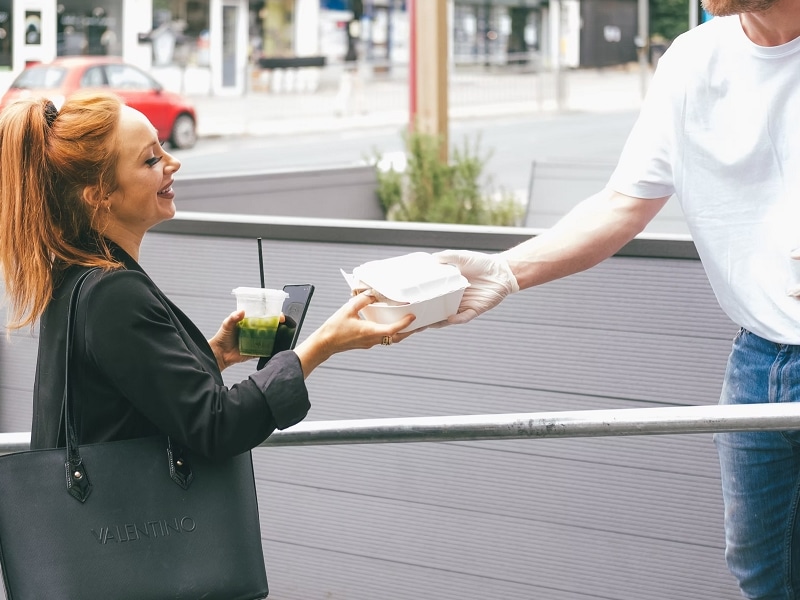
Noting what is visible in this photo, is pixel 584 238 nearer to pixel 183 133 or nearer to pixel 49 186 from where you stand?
pixel 49 186

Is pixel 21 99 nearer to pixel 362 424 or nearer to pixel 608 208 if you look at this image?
pixel 362 424

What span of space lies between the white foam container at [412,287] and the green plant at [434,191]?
464 centimetres

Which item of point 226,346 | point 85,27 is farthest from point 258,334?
point 85,27

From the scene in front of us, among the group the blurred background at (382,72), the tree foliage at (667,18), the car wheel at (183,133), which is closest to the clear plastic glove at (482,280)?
the blurred background at (382,72)

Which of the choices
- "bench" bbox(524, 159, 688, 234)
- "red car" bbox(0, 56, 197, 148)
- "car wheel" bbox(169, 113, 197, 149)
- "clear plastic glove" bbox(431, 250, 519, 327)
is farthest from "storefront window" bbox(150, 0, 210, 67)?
"clear plastic glove" bbox(431, 250, 519, 327)

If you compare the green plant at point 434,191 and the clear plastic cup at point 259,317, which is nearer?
the clear plastic cup at point 259,317

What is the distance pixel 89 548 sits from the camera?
1598mm

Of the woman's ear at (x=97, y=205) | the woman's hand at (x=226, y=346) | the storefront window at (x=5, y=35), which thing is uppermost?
the storefront window at (x=5, y=35)

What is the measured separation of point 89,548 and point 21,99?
70 centimetres

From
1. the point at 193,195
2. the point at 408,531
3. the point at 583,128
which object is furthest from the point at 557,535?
the point at 583,128

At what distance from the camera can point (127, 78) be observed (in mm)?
15656

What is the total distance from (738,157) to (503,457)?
1.23m

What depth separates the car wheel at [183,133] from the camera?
59.7 feet

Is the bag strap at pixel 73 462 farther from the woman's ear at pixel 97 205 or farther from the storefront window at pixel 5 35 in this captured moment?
the storefront window at pixel 5 35
